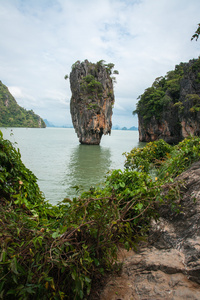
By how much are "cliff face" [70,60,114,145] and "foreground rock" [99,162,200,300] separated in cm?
3105

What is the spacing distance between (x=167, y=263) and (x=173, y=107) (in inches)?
1377

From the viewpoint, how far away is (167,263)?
1.73 metres

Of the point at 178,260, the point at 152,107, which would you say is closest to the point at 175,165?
the point at 178,260

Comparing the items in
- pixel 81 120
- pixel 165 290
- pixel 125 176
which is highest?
pixel 81 120

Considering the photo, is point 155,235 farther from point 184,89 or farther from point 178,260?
point 184,89

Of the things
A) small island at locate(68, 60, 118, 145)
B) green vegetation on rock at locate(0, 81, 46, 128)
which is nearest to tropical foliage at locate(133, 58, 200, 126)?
small island at locate(68, 60, 118, 145)

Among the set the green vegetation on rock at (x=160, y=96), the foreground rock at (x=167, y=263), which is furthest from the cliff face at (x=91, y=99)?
the foreground rock at (x=167, y=263)

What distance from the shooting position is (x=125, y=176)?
9.32ft

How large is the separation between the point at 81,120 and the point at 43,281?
1309 inches

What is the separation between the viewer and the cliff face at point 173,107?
27.5m

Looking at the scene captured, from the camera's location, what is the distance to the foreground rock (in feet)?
5.00

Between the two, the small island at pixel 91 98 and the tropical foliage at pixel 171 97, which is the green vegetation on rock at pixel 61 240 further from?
the small island at pixel 91 98

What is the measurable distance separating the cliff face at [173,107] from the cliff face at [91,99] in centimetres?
985

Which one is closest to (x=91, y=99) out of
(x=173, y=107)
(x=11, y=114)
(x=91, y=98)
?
(x=91, y=98)
